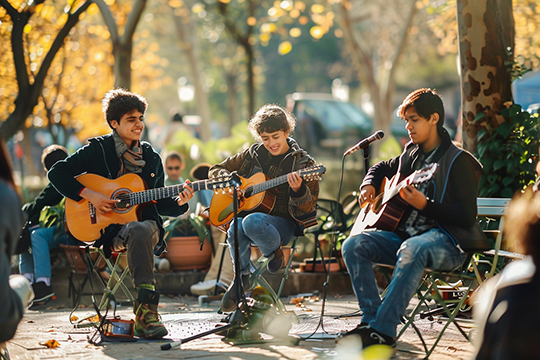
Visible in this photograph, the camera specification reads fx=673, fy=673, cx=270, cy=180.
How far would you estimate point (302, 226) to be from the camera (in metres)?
4.90

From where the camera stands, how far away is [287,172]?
486 cm

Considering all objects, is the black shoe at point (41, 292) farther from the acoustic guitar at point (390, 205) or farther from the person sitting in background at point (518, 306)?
the person sitting in background at point (518, 306)

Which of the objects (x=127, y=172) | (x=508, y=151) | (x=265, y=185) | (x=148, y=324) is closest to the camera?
(x=148, y=324)

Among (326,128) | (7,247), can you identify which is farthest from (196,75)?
(7,247)

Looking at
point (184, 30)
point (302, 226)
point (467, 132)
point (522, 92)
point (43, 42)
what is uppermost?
point (184, 30)

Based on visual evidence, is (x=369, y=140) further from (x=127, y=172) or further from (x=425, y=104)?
(x=127, y=172)

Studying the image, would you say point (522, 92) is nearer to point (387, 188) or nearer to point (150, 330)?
point (387, 188)

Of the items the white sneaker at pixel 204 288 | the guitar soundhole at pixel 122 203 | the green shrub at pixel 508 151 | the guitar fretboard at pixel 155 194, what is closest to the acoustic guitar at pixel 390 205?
the guitar fretboard at pixel 155 194

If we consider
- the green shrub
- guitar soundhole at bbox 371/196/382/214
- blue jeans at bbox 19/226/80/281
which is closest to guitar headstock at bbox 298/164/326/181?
guitar soundhole at bbox 371/196/382/214

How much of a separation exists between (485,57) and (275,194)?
2.36 metres

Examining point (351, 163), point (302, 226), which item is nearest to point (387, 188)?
point (302, 226)

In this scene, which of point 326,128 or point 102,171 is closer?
point 102,171

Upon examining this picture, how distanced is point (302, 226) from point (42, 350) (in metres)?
1.95

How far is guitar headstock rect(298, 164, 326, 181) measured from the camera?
455cm
